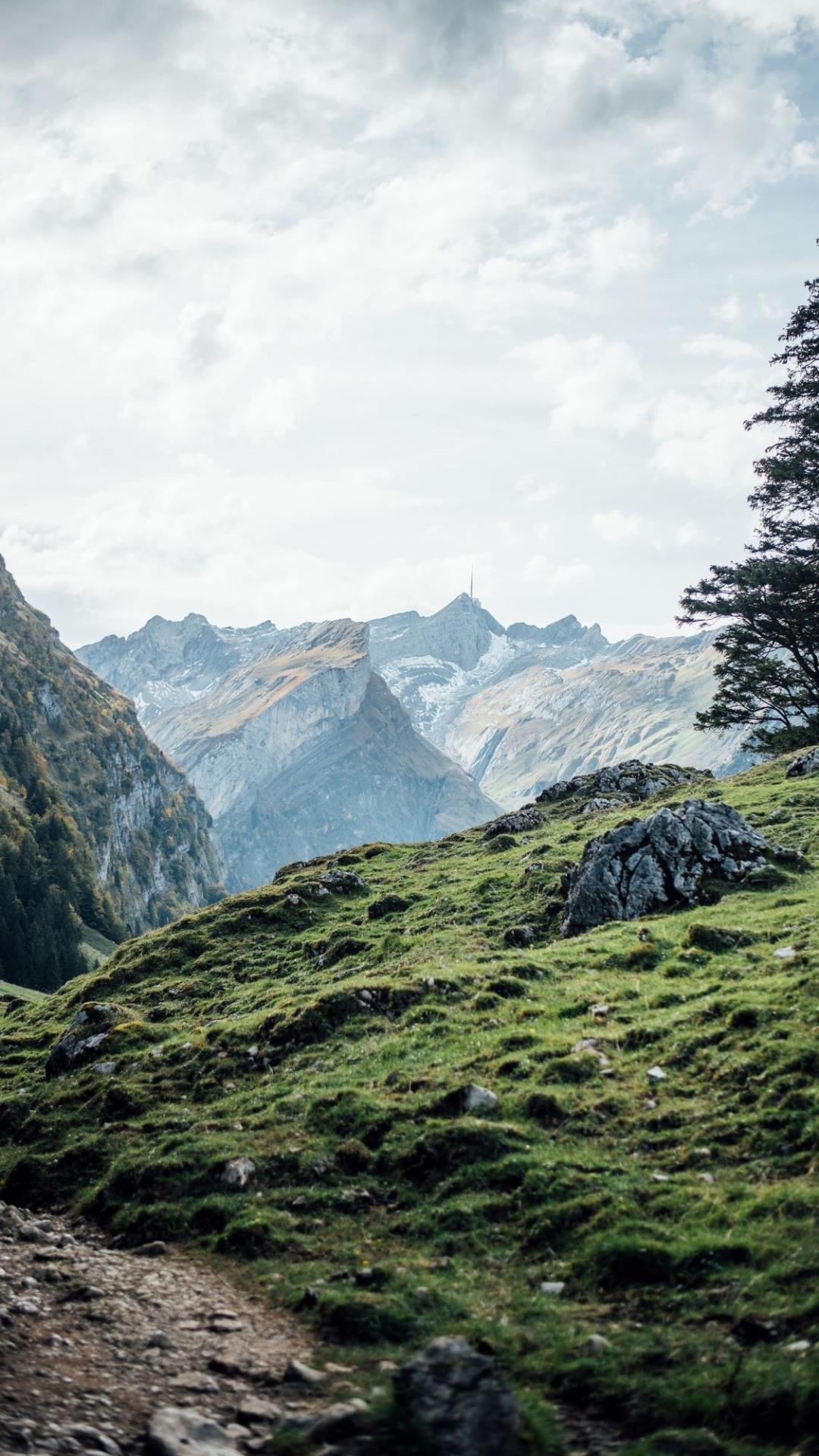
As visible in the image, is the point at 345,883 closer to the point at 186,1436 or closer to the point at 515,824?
the point at 515,824

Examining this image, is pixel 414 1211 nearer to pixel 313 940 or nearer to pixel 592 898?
pixel 592 898

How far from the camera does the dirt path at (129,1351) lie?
10914 mm

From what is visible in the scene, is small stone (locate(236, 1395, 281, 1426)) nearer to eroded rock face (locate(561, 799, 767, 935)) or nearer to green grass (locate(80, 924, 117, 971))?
eroded rock face (locate(561, 799, 767, 935))

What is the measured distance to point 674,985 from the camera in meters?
23.7

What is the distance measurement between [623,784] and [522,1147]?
46.6 m

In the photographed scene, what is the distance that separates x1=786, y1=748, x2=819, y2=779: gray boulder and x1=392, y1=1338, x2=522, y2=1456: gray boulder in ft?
143

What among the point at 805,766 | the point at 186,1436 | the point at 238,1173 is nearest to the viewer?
the point at 186,1436

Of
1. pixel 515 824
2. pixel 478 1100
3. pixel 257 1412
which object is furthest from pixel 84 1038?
pixel 515 824

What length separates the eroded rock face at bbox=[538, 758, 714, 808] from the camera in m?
59.3

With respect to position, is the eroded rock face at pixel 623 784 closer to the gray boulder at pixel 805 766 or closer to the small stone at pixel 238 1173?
the gray boulder at pixel 805 766

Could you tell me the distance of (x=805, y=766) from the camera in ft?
166

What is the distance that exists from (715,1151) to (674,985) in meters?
7.83

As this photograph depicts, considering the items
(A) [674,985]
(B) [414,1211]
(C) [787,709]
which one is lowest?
(B) [414,1211]

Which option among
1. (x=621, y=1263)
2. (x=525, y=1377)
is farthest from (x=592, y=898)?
(x=525, y=1377)
